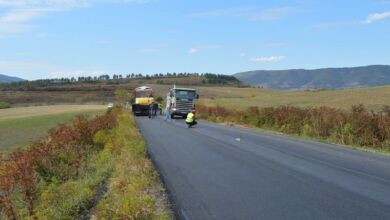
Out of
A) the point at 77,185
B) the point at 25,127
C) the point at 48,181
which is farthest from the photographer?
the point at 25,127

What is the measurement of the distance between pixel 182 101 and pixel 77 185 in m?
40.9

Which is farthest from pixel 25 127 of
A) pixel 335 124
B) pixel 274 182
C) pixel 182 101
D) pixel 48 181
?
pixel 274 182

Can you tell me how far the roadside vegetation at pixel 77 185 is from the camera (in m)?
8.81

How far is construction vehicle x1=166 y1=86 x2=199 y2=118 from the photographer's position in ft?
177

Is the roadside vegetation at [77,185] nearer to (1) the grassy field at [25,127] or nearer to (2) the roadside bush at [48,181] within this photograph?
(2) the roadside bush at [48,181]

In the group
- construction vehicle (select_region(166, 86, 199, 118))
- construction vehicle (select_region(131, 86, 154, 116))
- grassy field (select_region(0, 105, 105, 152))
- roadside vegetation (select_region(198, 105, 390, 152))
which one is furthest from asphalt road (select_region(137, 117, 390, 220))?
construction vehicle (select_region(131, 86, 154, 116))

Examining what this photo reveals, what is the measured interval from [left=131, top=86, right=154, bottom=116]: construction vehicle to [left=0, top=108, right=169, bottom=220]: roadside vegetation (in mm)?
41017

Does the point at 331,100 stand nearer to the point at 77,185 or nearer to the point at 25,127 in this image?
the point at 25,127

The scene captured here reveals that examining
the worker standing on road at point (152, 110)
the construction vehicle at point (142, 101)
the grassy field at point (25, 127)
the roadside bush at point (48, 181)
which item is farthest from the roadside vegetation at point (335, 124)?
the construction vehicle at point (142, 101)

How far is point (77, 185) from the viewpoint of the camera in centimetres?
1323

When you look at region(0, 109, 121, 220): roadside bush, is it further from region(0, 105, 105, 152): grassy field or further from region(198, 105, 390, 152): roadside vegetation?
Answer: region(198, 105, 390, 152): roadside vegetation

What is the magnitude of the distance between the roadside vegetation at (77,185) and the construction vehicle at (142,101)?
4102 cm

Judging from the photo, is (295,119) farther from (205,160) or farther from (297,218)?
(297,218)

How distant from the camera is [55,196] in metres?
11.4
